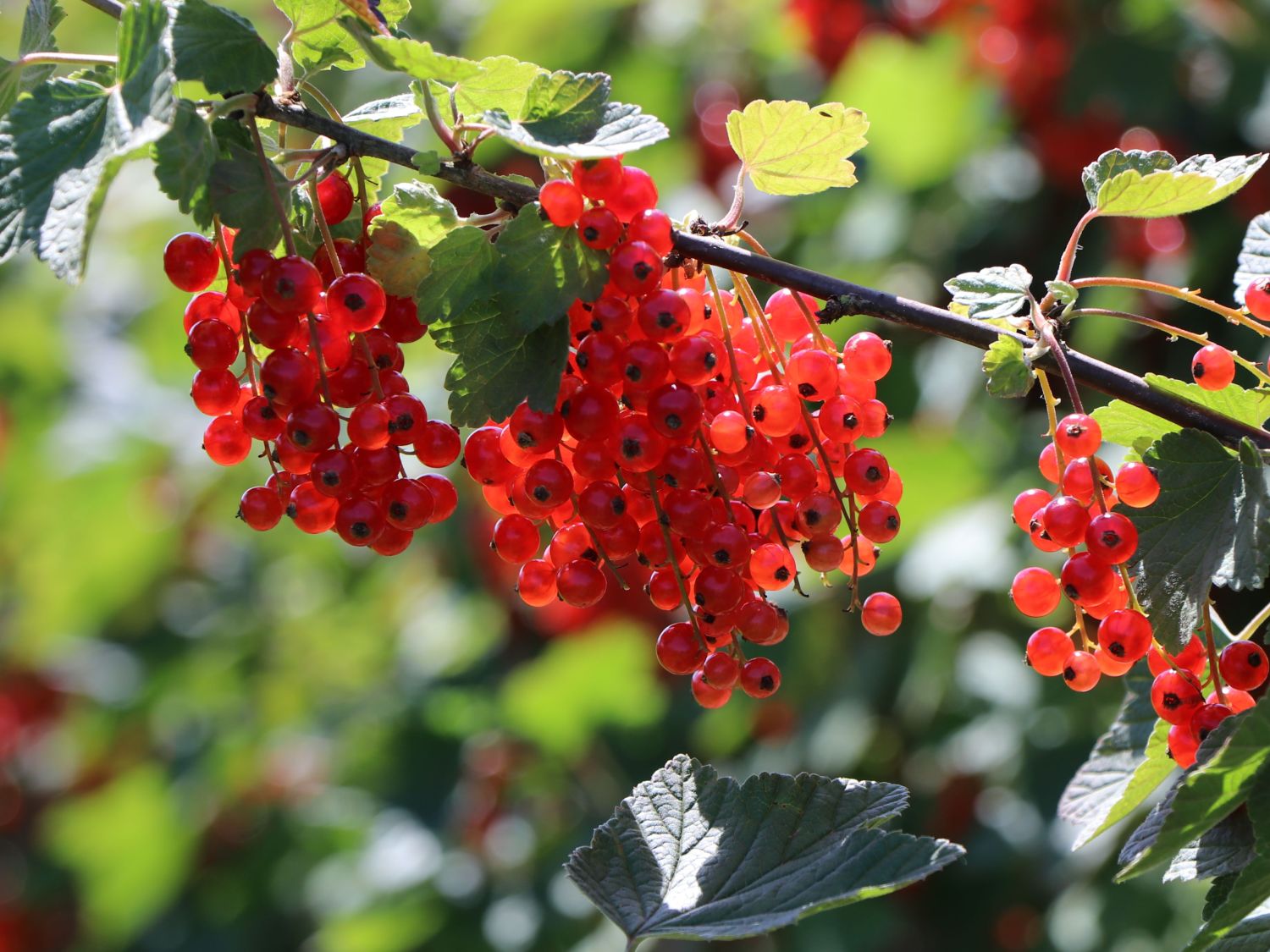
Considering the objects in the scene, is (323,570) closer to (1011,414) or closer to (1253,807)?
(1011,414)

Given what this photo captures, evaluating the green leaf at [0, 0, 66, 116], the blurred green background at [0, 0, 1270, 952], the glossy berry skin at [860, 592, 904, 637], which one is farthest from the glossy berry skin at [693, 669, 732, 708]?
the blurred green background at [0, 0, 1270, 952]

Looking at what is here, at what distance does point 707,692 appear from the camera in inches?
53.4

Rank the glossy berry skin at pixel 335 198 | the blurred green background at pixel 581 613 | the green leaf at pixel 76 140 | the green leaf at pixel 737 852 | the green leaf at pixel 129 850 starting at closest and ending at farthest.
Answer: the green leaf at pixel 76 140 → the green leaf at pixel 737 852 → the glossy berry skin at pixel 335 198 → the blurred green background at pixel 581 613 → the green leaf at pixel 129 850

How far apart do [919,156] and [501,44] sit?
4.39 feet

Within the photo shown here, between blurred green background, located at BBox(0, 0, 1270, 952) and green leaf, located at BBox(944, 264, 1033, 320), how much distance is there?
70.6 inches

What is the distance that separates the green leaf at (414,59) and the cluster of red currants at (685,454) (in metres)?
0.13

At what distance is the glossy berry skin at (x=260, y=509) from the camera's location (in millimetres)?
1377

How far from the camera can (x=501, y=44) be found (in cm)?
396

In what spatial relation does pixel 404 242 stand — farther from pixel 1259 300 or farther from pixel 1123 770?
pixel 1123 770

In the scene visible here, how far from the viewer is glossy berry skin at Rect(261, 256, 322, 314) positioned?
1200mm

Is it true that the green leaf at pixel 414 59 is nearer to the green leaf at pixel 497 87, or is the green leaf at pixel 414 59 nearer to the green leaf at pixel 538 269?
the green leaf at pixel 497 87

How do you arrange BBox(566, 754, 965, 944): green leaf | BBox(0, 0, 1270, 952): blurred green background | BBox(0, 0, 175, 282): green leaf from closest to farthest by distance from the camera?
BBox(0, 0, 175, 282): green leaf, BBox(566, 754, 965, 944): green leaf, BBox(0, 0, 1270, 952): blurred green background

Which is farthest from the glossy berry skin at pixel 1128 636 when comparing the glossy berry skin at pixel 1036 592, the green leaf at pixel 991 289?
the green leaf at pixel 991 289

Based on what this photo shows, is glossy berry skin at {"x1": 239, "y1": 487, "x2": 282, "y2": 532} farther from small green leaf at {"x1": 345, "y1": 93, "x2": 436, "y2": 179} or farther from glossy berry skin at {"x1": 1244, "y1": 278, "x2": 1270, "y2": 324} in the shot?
glossy berry skin at {"x1": 1244, "y1": 278, "x2": 1270, "y2": 324}
